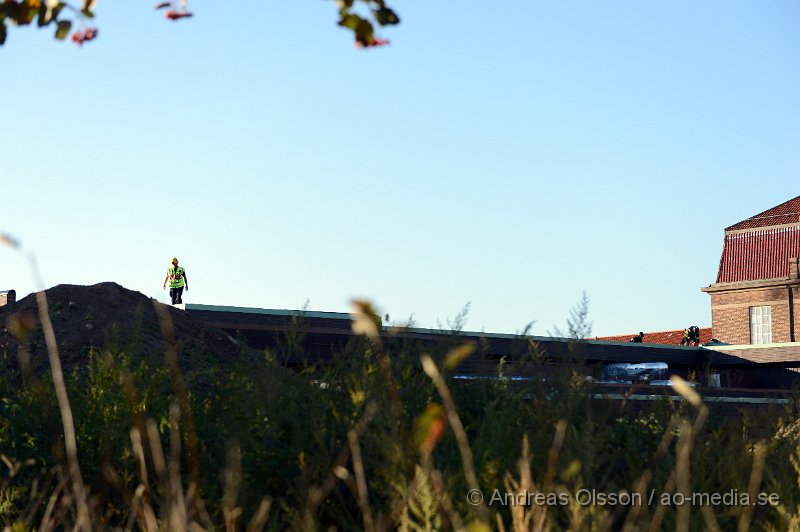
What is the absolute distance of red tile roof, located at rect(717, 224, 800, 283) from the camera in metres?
45.8

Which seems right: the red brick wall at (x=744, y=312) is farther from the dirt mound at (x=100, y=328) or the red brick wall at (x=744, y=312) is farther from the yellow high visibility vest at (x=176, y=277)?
the dirt mound at (x=100, y=328)

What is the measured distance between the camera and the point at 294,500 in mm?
7102

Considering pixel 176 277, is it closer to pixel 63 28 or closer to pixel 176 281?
pixel 176 281

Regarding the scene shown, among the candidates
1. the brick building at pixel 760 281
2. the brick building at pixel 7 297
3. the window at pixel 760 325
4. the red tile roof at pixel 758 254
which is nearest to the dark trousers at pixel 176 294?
the brick building at pixel 7 297

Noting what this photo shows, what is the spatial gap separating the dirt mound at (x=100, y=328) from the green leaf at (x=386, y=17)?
7557mm

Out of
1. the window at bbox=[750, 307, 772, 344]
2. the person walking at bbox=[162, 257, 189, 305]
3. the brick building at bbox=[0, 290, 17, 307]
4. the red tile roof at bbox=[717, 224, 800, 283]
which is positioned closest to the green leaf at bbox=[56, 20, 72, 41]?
the person walking at bbox=[162, 257, 189, 305]

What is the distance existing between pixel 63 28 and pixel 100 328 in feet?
32.9

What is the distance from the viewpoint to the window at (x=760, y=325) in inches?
1774

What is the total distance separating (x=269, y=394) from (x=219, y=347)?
31.0 ft

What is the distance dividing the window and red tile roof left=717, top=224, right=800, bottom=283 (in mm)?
1480

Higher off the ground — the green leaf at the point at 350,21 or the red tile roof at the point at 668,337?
the red tile roof at the point at 668,337

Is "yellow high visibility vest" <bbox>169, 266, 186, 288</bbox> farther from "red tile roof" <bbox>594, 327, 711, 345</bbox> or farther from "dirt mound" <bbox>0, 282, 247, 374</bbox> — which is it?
"red tile roof" <bbox>594, 327, 711, 345</bbox>

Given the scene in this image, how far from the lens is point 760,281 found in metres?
45.8

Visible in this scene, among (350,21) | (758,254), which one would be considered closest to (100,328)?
(350,21)
